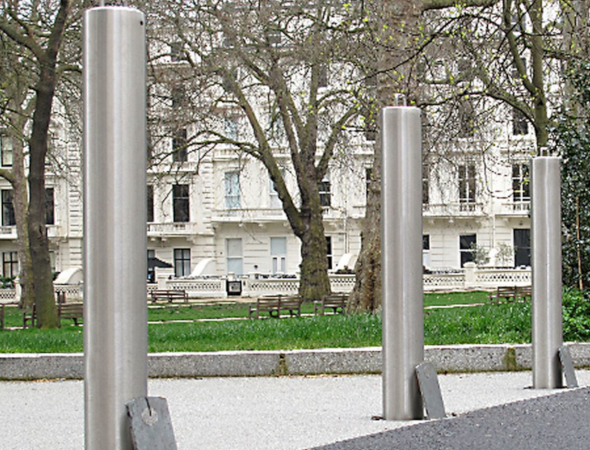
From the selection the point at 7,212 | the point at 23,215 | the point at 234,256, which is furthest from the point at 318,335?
the point at 7,212

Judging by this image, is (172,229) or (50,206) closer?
(172,229)

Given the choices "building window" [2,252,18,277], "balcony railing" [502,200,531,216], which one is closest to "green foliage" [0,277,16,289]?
"building window" [2,252,18,277]

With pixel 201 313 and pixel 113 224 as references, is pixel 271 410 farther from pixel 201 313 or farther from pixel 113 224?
pixel 201 313

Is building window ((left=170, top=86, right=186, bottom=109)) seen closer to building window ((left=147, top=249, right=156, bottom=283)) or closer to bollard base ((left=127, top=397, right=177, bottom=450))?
bollard base ((left=127, top=397, right=177, bottom=450))

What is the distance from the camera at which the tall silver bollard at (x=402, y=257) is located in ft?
19.6

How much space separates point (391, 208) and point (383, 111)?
665 millimetres

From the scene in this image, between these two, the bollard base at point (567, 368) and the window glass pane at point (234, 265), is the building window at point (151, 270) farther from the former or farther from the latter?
the bollard base at point (567, 368)

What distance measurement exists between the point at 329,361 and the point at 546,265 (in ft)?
9.67

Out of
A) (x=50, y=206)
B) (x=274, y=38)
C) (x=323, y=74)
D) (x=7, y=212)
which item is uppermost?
(x=323, y=74)

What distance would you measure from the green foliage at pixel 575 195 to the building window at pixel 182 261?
41.6 m

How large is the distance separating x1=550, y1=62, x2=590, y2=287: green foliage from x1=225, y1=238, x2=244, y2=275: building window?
40.3 meters

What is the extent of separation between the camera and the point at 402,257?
19.5 feet

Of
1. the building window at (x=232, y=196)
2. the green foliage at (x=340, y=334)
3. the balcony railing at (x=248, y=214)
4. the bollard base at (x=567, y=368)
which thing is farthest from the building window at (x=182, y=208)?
the bollard base at (x=567, y=368)

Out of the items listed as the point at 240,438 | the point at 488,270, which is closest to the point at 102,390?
the point at 240,438
